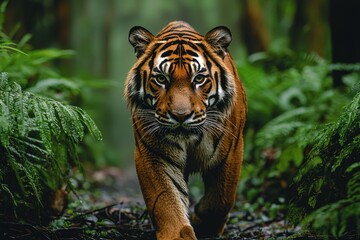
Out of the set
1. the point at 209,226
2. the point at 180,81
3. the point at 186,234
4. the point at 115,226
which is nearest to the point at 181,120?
the point at 180,81

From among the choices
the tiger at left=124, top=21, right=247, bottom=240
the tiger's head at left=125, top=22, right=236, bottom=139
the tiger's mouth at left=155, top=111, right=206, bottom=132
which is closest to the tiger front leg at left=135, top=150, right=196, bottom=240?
the tiger at left=124, top=21, right=247, bottom=240

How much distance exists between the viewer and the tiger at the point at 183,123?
4.48 meters

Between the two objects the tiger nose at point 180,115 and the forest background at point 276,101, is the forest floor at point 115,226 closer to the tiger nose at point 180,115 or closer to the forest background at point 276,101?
the forest background at point 276,101

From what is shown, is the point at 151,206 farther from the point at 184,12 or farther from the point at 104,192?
the point at 184,12

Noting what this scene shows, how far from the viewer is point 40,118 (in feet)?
13.2

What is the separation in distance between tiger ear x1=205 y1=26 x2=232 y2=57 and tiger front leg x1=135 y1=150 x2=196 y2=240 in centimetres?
117

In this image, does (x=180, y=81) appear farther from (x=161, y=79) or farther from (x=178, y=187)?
(x=178, y=187)

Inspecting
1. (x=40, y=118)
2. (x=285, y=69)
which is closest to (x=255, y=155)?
(x=285, y=69)

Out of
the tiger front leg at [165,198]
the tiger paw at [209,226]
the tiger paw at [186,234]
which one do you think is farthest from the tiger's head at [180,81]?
the tiger paw at [209,226]

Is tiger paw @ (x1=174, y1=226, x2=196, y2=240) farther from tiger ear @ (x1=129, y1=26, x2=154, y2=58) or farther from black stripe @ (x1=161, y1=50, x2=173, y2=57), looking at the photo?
tiger ear @ (x1=129, y1=26, x2=154, y2=58)

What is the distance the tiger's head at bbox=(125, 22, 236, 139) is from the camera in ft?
14.5

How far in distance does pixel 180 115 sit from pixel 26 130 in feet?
3.80

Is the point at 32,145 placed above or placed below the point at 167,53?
below

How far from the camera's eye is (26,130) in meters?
3.93
